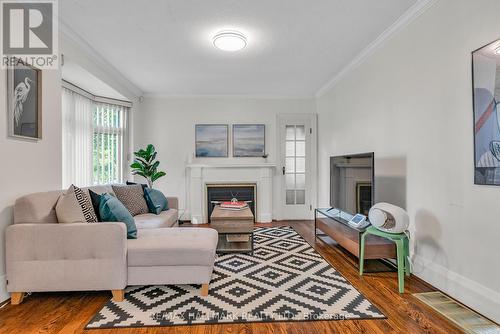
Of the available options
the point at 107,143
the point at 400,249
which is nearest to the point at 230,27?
the point at 400,249

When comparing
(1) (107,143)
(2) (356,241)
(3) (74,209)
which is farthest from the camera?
(1) (107,143)

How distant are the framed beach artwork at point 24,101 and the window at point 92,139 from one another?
51.8 inches

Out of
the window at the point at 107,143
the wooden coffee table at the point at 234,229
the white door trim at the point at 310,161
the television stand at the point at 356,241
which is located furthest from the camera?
the white door trim at the point at 310,161

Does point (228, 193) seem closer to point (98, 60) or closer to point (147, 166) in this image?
point (147, 166)

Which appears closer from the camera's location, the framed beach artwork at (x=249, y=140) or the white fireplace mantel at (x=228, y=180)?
the white fireplace mantel at (x=228, y=180)

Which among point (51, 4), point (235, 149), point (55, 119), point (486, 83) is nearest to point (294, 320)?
point (486, 83)

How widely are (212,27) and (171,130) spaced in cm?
282

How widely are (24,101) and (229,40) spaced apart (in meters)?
1.96

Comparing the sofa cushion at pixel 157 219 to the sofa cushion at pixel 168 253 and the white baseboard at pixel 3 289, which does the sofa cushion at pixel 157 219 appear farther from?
the white baseboard at pixel 3 289

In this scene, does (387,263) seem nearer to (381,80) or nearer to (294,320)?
(294,320)

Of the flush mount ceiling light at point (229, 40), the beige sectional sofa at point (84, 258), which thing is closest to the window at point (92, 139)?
the beige sectional sofa at point (84, 258)

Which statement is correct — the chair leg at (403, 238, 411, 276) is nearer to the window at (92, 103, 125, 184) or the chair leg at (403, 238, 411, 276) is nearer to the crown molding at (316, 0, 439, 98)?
the crown molding at (316, 0, 439, 98)

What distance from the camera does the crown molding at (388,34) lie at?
92.4 inches

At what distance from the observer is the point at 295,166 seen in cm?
537
